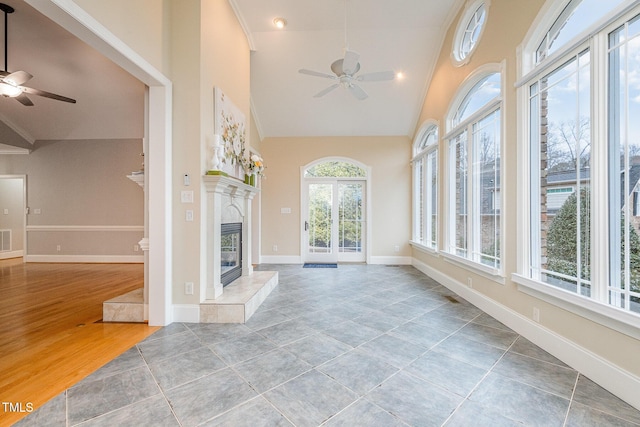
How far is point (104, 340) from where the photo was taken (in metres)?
2.55

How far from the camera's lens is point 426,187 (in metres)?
5.50

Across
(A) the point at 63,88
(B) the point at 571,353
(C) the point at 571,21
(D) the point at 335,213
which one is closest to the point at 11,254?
(A) the point at 63,88

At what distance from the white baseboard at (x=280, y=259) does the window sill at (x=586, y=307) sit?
4679 millimetres

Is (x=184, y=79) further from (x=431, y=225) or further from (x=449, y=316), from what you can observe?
(x=431, y=225)

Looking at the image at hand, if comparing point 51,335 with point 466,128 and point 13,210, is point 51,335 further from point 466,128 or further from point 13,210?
point 13,210

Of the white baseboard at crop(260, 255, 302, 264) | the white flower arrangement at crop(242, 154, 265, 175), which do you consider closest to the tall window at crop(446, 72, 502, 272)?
the white flower arrangement at crop(242, 154, 265, 175)

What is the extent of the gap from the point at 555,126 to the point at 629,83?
0.63 m

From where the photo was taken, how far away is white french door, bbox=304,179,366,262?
22.1ft

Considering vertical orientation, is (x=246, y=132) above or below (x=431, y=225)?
above

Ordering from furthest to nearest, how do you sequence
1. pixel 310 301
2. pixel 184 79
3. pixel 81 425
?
pixel 310 301 → pixel 184 79 → pixel 81 425

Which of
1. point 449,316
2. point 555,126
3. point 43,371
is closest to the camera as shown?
point 43,371

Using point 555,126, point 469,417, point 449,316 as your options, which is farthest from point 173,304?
point 555,126

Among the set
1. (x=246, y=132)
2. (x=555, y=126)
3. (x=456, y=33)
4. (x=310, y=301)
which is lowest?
(x=310, y=301)

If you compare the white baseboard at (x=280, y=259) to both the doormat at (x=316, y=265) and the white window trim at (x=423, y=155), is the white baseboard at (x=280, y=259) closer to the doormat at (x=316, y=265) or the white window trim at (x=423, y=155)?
the doormat at (x=316, y=265)
